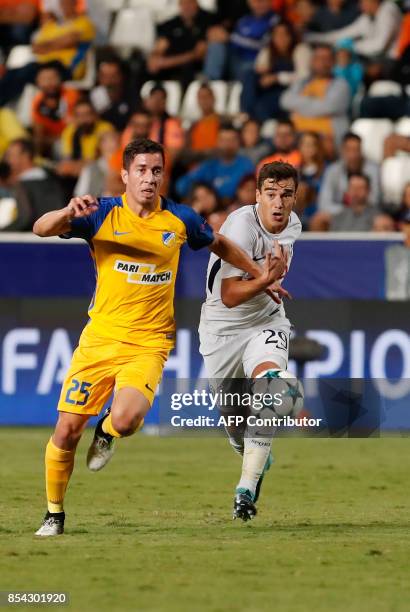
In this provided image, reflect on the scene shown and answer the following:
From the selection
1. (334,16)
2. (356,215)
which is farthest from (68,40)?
(356,215)

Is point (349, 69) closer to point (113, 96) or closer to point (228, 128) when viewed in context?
point (228, 128)

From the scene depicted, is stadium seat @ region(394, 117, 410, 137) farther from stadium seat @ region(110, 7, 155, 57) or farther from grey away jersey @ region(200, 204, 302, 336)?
grey away jersey @ region(200, 204, 302, 336)

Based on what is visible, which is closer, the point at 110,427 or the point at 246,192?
the point at 110,427

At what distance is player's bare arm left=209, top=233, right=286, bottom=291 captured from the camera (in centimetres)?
862

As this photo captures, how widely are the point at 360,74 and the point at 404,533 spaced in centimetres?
1105

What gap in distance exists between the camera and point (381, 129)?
713 inches

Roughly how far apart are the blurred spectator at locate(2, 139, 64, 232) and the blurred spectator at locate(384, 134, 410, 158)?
401cm

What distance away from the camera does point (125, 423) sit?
322 inches

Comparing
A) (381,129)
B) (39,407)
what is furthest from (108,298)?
(381,129)

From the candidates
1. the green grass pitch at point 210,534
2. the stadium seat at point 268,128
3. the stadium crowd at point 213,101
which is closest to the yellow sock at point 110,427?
the green grass pitch at point 210,534

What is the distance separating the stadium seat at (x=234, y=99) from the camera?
19.3 metres

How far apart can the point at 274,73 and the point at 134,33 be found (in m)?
2.50

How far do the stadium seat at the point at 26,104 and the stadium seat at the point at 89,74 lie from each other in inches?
22.3

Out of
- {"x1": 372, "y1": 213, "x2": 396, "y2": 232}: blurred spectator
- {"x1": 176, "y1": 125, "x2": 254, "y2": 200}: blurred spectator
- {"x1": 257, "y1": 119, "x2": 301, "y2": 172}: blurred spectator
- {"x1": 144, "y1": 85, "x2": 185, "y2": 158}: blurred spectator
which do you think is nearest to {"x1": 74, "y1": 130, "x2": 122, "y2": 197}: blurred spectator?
{"x1": 144, "y1": 85, "x2": 185, "y2": 158}: blurred spectator
